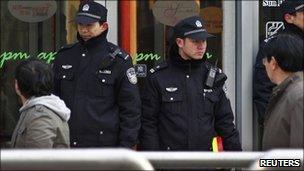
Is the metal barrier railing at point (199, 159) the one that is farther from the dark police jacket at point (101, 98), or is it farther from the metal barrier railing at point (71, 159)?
the dark police jacket at point (101, 98)

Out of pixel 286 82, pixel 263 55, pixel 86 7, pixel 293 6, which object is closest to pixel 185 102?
pixel 263 55

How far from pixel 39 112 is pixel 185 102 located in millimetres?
1359

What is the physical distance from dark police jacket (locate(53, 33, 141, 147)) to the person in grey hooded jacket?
36.9 inches

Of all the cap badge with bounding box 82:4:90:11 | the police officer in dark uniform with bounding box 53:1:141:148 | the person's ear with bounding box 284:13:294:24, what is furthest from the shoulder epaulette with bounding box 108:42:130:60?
the person's ear with bounding box 284:13:294:24

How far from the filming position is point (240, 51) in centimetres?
554

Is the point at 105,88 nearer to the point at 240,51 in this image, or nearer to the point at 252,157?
the point at 240,51

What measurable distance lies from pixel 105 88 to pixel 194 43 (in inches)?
28.1

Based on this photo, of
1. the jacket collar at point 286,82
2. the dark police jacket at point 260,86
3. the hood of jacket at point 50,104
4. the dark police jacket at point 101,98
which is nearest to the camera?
the jacket collar at point 286,82

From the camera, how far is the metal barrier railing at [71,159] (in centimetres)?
202

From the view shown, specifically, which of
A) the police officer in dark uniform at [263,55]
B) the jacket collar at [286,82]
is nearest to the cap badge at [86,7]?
the police officer in dark uniform at [263,55]

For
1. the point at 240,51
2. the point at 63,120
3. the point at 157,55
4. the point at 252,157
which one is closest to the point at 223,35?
the point at 240,51

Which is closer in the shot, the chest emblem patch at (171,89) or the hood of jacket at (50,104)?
the hood of jacket at (50,104)

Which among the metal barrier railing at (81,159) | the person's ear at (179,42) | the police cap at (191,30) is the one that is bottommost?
the metal barrier railing at (81,159)

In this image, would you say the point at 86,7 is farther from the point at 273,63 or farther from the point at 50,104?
the point at 273,63
